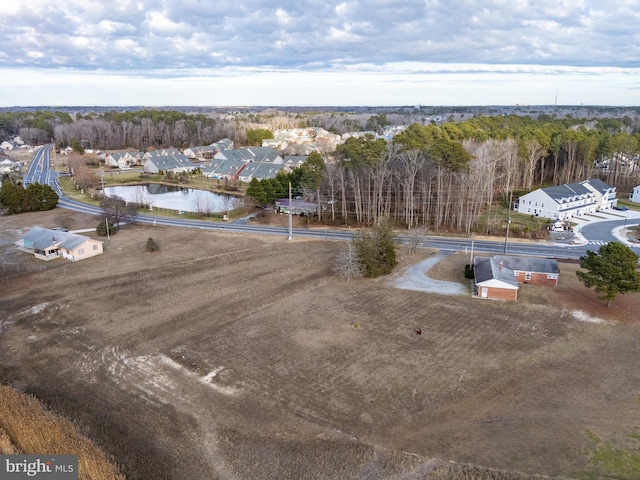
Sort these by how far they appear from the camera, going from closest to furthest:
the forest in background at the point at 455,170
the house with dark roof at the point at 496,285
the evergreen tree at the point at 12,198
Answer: the house with dark roof at the point at 496,285, the forest in background at the point at 455,170, the evergreen tree at the point at 12,198

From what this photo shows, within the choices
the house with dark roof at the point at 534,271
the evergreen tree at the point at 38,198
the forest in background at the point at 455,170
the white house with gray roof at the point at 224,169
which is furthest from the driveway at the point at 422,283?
the white house with gray roof at the point at 224,169

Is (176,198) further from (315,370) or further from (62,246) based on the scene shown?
(315,370)

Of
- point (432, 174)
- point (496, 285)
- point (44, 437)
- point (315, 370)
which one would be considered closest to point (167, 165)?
point (432, 174)

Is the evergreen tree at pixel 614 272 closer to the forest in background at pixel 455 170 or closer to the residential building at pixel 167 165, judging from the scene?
the forest in background at pixel 455 170

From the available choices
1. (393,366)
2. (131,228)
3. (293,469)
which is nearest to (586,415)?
(393,366)

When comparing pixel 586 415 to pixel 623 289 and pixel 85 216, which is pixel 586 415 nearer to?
pixel 623 289

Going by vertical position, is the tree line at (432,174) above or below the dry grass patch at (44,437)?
above
